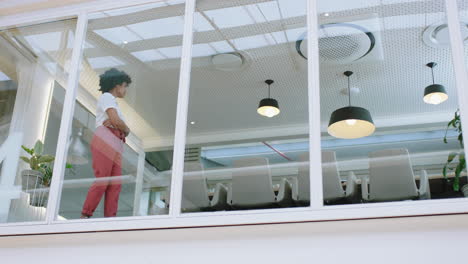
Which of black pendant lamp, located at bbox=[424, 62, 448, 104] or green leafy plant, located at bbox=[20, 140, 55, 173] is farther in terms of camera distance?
black pendant lamp, located at bbox=[424, 62, 448, 104]

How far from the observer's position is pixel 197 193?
3.77 m

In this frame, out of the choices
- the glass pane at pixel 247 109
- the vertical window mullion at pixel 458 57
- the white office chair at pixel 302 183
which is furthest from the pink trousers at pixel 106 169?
the vertical window mullion at pixel 458 57

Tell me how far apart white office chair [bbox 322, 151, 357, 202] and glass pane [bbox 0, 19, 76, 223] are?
203 cm

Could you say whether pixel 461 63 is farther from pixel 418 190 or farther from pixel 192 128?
pixel 192 128

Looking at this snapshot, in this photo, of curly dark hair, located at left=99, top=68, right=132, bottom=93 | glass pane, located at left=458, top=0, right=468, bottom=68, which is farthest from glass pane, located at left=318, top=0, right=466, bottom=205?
curly dark hair, located at left=99, top=68, right=132, bottom=93

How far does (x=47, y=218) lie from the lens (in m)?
3.71

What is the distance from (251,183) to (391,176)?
41.1 inches

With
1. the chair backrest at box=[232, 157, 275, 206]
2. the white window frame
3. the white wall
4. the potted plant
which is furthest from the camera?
the potted plant

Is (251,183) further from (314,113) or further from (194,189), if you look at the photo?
(314,113)

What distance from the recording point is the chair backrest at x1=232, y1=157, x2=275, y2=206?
3.77 meters

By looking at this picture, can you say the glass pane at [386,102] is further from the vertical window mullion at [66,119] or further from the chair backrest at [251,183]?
the vertical window mullion at [66,119]

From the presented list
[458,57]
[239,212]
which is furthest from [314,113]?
[458,57]

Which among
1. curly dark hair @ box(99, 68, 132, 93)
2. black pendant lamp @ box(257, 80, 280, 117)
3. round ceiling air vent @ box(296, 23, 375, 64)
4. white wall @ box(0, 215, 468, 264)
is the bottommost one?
white wall @ box(0, 215, 468, 264)

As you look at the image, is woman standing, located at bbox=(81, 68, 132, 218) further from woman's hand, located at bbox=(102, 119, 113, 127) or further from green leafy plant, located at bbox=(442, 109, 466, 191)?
green leafy plant, located at bbox=(442, 109, 466, 191)
